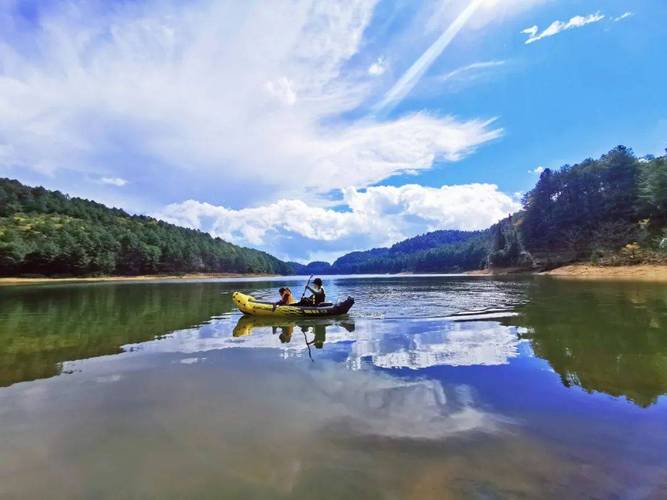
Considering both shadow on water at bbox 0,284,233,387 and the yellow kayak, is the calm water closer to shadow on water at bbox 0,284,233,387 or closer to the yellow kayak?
shadow on water at bbox 0,284,233,387

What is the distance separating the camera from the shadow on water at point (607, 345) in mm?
10422

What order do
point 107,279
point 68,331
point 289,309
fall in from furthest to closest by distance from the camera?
point 107,279 < point 289,309 < point 68,331

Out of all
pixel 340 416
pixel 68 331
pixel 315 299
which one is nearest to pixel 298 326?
pixel 315 299

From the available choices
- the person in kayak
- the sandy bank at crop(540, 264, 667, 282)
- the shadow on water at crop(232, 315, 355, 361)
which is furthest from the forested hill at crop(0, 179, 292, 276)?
the sandy bank at crop(540, 264, 667, 282)

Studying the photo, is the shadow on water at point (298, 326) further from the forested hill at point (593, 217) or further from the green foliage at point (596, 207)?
the green foliage at point (596, 207)

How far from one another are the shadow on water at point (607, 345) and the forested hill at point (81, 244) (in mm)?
99542

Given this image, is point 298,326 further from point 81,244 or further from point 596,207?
point 596,207

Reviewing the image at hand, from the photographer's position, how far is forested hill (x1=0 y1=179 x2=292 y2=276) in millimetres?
92294

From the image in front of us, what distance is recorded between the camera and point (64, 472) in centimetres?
643

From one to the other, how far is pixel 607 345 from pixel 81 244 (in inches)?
4477

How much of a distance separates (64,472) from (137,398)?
12.4ft

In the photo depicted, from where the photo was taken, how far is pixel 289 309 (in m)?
24.9

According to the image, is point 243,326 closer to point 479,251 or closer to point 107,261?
point 107,261

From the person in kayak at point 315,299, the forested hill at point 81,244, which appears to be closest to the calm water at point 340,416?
the person in kayak at point 315,299
